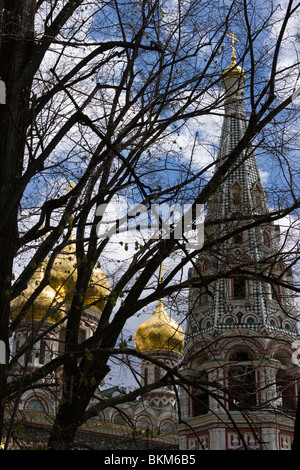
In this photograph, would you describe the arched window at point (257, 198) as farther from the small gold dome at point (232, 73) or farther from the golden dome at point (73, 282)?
the golden dome at point (73, 282)

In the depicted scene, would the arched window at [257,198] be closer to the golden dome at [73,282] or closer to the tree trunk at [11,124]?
the golden dome at [73,282]

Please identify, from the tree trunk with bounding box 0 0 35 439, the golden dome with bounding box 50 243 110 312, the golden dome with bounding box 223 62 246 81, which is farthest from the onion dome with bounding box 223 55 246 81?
the golden dome with bounding box 50 243 110 312

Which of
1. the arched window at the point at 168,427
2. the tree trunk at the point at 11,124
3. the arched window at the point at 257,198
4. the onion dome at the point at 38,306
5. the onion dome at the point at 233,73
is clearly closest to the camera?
the tree trunk at the point at 11,124

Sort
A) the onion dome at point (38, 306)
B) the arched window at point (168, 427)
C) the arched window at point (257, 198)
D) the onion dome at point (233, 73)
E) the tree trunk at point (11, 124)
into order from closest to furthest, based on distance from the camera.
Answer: the tree trunk at point (11, 124) < the onion dome at point (38, 306) < the onion dome at point (233, 73) < the arched window at point (257, 198) < the arched window at point (168, 427)

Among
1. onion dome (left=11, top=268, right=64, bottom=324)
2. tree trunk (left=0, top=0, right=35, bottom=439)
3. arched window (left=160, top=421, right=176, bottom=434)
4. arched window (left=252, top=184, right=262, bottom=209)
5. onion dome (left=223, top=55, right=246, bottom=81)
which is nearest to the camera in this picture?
tree trunk (left=0, top=0, right=35, bottom=439)

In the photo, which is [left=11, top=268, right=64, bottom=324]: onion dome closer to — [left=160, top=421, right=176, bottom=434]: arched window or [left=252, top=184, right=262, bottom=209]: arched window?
[left=252, top=184, right=262, bottom=209]: arched window

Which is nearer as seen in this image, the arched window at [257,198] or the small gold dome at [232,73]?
the small gold dome at [232,73]

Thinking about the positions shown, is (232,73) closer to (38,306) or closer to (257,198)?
(38,306)

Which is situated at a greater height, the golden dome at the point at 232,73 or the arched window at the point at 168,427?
the golden dome at the point at 232,73

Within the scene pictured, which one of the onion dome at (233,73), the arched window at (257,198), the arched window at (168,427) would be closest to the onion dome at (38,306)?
the arched window at (257,198)

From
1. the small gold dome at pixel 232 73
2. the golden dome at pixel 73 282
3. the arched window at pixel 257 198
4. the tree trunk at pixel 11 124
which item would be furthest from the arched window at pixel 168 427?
the tree trunk at pixel 11 124

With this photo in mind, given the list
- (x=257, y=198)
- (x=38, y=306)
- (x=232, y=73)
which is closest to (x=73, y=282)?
(x=257, y=198)
